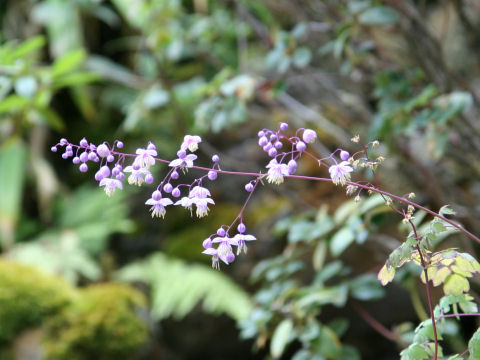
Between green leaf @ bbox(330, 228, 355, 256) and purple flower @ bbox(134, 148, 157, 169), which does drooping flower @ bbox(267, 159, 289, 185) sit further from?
green leaf @ bbox(330, 228, 355, 256)

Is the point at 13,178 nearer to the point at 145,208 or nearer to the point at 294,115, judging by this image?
the point at 145,208

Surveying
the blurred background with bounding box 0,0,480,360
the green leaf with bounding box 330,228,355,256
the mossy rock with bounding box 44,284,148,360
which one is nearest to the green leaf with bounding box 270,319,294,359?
the blurred background with bounding box 0,0,480,360

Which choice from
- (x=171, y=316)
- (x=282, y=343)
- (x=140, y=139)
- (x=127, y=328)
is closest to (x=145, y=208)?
(x=140, y=139)

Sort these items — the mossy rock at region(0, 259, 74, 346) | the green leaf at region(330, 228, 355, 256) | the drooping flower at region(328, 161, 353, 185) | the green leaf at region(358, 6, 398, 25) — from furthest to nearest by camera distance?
the mossy rock at region(0, 259, 74, 346)
the green leaf at region(358, 6, 398, 25)
the green leaf at region(330, 228, 355, 256)
the drooping flower at region(328, 161, 353, 185)

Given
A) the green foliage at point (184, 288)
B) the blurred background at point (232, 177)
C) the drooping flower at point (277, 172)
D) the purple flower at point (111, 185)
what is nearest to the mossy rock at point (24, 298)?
the blurred background at point (232, 177)

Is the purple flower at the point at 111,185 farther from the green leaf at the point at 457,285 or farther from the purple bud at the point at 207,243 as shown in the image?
the green leaf at the point at 457,285

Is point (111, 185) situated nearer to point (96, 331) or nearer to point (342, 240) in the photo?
point (342, 240)

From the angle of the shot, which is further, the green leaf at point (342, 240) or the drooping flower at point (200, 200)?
the green leaf at point (342, 240)
